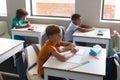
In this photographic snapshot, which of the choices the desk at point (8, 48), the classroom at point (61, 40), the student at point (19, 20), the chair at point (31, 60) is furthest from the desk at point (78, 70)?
the student at point (19, 20)

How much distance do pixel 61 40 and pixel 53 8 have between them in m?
1.76

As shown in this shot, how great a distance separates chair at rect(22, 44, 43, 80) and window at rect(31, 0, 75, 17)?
192cm

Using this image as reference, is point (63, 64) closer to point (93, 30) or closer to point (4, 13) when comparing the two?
point (93, 30)

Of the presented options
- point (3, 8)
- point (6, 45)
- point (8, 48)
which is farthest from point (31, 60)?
point (3, 8)

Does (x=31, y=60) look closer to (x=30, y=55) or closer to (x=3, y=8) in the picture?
(x=30, y=55)

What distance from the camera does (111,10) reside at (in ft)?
13.6

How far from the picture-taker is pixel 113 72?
8.27 ft

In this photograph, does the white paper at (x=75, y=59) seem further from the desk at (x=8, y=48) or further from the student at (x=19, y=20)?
the student at (x=19, y=20)

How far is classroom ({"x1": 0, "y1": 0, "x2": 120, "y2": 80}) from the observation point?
213 centimetres

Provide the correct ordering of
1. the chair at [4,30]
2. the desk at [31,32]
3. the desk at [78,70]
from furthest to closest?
the chair at [4,30], the desk at [31,32], the desk at [78,70]

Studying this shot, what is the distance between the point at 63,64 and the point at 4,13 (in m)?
3.09

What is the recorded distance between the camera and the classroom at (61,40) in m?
2.13

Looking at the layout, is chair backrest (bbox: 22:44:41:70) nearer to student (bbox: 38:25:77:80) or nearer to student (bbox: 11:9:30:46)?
student (bbox: 38:25:77:80)

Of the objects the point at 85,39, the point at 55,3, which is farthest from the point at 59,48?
the point at 55,3
